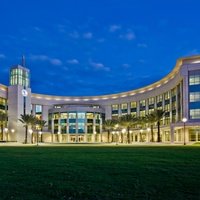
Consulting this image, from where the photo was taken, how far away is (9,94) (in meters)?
110

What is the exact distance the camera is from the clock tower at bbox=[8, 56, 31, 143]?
107188 mm

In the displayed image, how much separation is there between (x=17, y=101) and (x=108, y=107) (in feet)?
149

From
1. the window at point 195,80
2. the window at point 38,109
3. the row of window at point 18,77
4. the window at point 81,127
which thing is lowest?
the window at point 81,127

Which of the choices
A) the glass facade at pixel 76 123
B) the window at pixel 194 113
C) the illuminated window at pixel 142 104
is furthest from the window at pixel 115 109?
the window at pixel 194 113

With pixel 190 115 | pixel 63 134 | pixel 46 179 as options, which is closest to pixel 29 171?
pixel 46 179

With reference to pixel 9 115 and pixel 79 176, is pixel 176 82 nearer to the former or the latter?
pixel 9 115

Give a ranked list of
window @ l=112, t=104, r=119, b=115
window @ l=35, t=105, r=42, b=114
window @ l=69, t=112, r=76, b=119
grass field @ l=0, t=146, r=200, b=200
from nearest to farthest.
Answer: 1. grass field @ l=0, t=146, r=200, b=200
2. window @ l=69, t=112, r=76, b=119
3. window @ l=112, t=104, r=119, b=115
4. window @ l=35, t=105, r=42, b=114

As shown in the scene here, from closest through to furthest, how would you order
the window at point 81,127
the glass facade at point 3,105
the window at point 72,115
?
1. the glass facade at point 3,105
2. the window at point 81,127
3. the window at point 72,115

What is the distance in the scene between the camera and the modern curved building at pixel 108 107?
245 ft

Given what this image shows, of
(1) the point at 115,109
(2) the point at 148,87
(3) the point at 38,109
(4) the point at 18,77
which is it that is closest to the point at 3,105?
(4) the point at 18,77

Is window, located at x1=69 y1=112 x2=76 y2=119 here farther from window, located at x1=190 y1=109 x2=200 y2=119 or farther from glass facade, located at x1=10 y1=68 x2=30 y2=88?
window, located at x1=190 y1=109 x2=200 y2=119

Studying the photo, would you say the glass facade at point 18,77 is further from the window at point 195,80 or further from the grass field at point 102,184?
the grass field at point 102,184

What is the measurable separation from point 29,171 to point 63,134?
119 m

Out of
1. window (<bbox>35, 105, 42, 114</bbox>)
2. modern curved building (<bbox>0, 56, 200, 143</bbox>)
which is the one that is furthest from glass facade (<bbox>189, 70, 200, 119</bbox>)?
window (<bbox>35, 105, 42, 114</bbox>)
